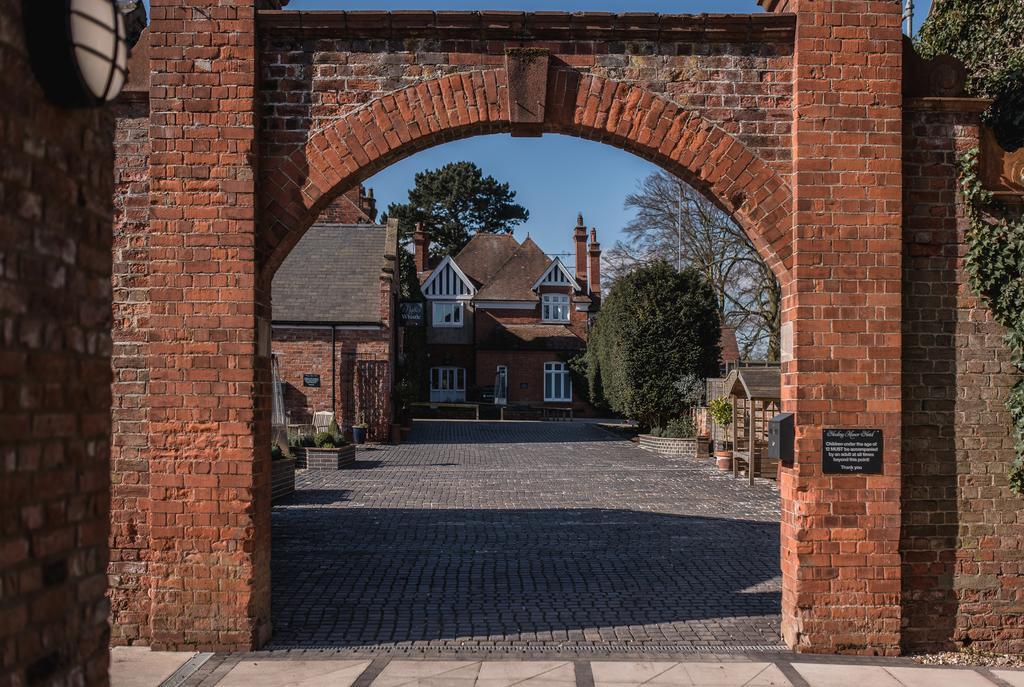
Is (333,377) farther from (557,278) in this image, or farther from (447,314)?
(557,278)

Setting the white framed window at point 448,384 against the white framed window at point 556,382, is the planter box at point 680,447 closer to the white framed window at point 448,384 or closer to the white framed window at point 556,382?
the white framed window at point 556,382

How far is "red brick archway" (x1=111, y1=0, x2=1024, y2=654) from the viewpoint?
620cm

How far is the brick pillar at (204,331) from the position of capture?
618 centimetres

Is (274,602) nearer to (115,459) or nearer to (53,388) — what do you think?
(115,459)

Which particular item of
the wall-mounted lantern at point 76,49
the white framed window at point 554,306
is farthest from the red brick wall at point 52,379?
the white framed window at point 554,306

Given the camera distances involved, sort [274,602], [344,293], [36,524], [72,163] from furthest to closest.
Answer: [344,293] → [274,602] → [72,163] → [36,524]

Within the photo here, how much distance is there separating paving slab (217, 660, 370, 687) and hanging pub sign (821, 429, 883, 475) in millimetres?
3757

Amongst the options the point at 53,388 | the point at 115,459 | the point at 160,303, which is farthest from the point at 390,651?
the point at 53,388

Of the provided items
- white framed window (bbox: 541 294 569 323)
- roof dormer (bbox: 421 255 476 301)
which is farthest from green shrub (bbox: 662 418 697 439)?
roof dormer (bbox: 421 255 476 301)

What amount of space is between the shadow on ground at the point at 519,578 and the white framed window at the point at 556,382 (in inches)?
1201

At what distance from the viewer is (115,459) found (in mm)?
6320

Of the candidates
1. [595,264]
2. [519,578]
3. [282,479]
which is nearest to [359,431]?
[282,479]

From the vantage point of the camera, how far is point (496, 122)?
649 centimetres

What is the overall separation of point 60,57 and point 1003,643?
7174 mm
